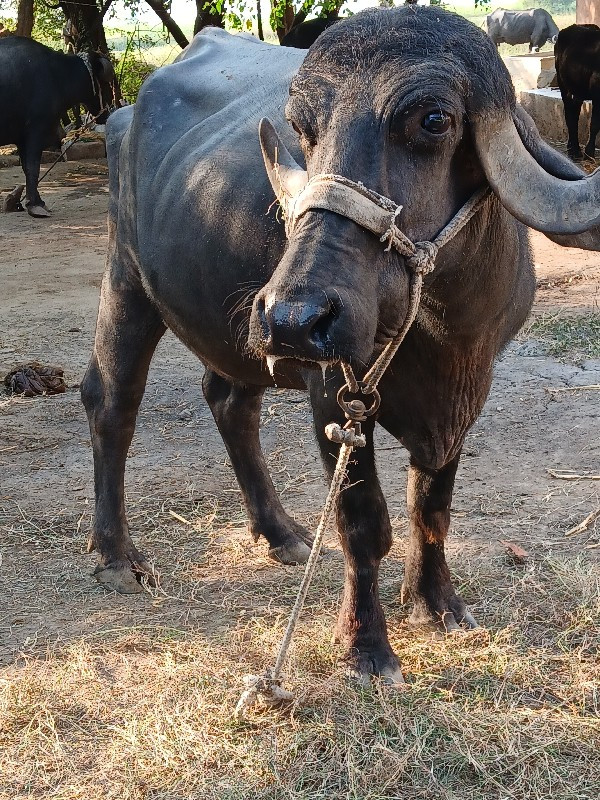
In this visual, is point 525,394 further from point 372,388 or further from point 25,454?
point 372,388

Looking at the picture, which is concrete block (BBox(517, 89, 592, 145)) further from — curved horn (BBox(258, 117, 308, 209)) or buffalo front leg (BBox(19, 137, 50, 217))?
curved horn (BBox(258, 117, 308, 209))

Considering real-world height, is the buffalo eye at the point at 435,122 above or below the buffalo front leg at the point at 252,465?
above

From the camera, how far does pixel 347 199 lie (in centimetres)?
234

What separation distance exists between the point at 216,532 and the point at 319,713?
164 centimetres

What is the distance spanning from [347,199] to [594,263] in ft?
22.7

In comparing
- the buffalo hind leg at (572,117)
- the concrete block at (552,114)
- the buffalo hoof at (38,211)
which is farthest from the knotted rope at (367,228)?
the concrete block at (552,114)

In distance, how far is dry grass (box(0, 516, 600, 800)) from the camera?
9.24 feet

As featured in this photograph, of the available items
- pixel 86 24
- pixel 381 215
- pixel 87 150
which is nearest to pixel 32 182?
pixel 87 150

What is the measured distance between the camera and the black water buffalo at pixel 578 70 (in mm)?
13531

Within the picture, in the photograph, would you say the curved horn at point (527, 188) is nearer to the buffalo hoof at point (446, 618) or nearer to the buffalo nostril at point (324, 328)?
the buffalo nostril at point (324, 328)

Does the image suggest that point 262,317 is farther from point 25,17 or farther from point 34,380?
point 25,17

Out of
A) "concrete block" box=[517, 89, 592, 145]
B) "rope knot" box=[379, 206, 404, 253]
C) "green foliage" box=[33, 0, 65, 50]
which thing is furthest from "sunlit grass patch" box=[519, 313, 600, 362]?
"green foliage" box=[33, 0, 65, 50]

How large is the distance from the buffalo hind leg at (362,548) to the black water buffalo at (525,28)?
3092cm

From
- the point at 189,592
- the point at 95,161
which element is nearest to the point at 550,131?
the point at 95,161
